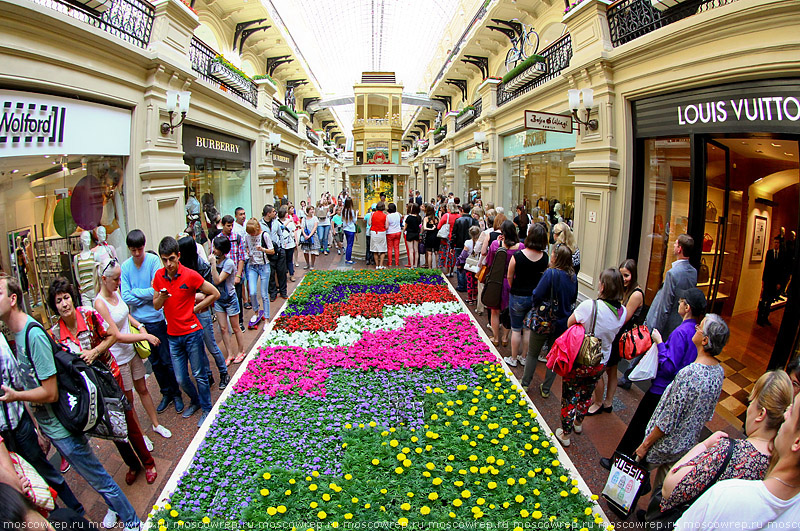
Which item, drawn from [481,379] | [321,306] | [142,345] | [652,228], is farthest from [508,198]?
[142,345]

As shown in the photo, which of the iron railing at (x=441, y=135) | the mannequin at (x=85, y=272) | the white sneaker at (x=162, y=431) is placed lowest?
the white sneaker at (x=162, y=431)

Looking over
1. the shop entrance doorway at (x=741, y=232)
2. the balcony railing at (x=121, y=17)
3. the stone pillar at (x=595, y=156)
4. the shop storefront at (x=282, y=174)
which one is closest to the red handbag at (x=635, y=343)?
the shop entrance doorway at (x=741, y=232)

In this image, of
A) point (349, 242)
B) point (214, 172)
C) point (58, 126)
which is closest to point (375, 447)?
point (58, 126)

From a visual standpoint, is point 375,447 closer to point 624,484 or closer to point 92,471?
point 624,484

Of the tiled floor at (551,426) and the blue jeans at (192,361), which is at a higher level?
the blue jeans at (192,361)

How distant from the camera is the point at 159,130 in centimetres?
709

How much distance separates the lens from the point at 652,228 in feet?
21.5

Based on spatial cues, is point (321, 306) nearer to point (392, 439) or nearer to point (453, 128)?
point (392, 439)

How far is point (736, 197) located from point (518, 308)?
2996 millimetres

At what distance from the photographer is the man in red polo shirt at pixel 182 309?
412cm

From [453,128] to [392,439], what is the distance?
18.6 metres

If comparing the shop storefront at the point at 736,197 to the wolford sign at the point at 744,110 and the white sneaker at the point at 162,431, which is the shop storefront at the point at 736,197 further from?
the white sneaker at the point at 162,431

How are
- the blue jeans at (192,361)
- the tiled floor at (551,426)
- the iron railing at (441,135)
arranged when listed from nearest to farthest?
1. the tiled floor at (551,426)
2. the blue jeans at (192,361)
3. the iron railing at (441,135)

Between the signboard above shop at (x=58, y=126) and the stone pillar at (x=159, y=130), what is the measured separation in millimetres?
387
